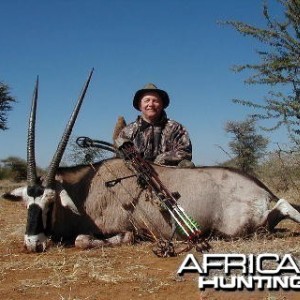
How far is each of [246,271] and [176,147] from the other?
8.50 ft

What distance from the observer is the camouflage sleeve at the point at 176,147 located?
17.8ft

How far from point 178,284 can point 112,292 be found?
412 mm

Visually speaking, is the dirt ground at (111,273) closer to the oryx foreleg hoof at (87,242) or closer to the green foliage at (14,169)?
the oryx foreleg hoof at (87,242)

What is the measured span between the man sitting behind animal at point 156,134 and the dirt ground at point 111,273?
3.91ft

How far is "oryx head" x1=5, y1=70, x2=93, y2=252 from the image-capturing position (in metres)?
4.43

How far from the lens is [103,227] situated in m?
4.89

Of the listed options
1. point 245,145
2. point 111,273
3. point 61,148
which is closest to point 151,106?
point 61,148

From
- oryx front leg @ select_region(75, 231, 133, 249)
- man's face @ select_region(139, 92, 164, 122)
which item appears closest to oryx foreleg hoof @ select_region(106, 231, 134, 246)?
oryx front leg @ select_region(75, 231, 133, 249)

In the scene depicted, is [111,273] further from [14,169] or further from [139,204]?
[14,169]

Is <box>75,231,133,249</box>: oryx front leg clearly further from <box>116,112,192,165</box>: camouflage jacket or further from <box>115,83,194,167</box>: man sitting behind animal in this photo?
<box>116,112,192,165</box>: camouflage jacket

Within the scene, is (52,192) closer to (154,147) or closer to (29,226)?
(29,226)

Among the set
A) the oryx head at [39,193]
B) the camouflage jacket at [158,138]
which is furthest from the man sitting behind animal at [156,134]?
the oryx head at [39,193]

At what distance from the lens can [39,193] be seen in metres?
4.59

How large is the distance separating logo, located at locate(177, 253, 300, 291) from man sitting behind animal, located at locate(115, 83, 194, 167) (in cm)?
196
